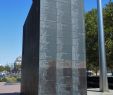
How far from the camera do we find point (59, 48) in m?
11.8

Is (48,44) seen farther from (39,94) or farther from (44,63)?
(39,94)

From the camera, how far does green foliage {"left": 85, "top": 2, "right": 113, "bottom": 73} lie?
2712 cm

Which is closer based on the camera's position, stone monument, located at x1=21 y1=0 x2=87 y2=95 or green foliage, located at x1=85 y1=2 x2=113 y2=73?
stone monument, located at x1=21 y1=0 x2=87 y2=95

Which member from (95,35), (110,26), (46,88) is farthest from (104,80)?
(95,35)

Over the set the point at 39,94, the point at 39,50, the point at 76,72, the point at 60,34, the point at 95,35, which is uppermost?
the point at 95,35

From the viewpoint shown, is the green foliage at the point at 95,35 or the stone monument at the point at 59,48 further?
the green foliage at the point at 95,35

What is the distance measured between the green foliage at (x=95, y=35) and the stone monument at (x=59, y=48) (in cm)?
1517

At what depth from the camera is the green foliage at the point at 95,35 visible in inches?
1068

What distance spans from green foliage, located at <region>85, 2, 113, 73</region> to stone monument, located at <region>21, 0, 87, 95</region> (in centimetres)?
1517

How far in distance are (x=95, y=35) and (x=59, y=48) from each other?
19.0m

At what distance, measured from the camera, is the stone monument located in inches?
449

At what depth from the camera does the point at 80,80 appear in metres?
12.0

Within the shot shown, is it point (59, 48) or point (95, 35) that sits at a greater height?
point (95, 35)

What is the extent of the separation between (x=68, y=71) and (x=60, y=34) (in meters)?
1.67
